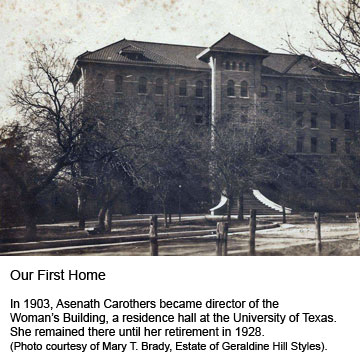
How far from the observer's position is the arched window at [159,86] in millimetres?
19767

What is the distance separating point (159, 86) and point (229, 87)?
525 cm

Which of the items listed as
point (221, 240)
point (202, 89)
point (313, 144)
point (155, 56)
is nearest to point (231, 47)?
point (155, 56)

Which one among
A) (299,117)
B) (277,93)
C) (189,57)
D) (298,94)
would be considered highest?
(189,57)

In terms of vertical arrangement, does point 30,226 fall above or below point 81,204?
below

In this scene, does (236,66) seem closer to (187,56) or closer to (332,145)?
(187,56)

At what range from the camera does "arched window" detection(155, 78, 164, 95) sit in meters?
19.8

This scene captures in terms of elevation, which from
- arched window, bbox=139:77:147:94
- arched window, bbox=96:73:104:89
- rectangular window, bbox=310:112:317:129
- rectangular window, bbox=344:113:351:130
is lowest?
rectangular window, bbox=344:113:351:130

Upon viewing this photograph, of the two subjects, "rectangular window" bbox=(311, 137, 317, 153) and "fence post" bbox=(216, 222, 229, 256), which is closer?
"fence post" bbox=(216, 222, 229, 256)

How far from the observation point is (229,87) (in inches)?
944

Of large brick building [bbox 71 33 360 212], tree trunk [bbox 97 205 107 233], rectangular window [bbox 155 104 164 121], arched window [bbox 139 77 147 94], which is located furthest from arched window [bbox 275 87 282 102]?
tree trunk [bbox 97 205 107 233]

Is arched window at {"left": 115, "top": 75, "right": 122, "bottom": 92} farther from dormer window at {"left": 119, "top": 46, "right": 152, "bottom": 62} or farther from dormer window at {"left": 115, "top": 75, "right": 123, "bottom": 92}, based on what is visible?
dormer window at {"left": 119, "top": 46, "right": 152, "bottom": 62}

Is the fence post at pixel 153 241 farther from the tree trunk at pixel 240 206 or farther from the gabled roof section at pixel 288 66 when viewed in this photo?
the tree trunk at pixel 240 206

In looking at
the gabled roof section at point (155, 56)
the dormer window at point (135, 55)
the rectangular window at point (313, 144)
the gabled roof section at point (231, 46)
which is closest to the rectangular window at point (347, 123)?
the rectangular window at point (313, 144)
